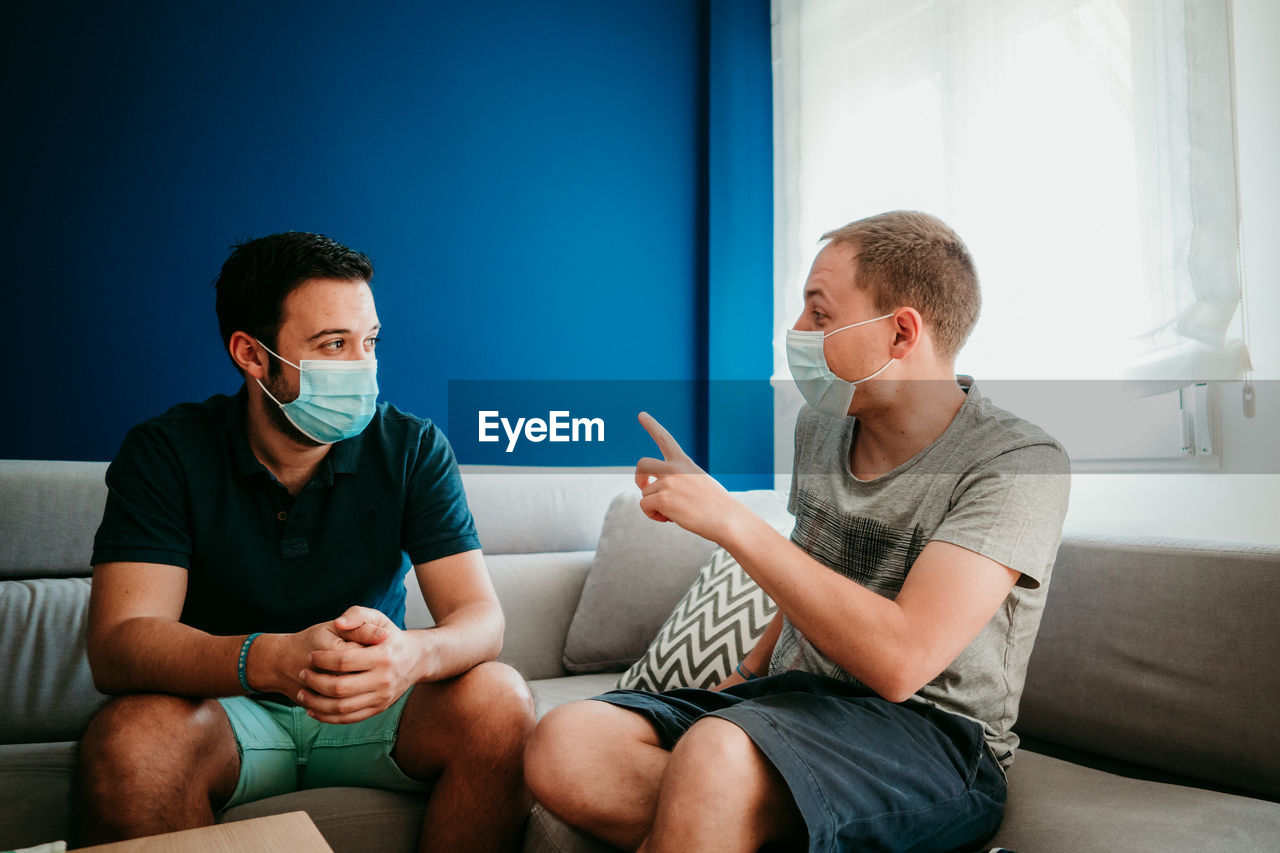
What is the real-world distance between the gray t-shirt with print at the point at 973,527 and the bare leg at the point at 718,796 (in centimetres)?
24

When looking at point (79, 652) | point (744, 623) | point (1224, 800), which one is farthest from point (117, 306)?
point (1224, 800)

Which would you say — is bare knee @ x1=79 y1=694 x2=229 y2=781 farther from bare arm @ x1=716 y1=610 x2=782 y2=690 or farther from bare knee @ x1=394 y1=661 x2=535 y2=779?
bare arm @ x1=716 y1=610 x2=782 y2=690

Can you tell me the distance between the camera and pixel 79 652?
165cm

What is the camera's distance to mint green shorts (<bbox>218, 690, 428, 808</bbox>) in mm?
1226

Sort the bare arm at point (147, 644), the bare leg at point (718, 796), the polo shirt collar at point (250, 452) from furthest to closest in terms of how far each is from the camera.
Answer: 1. the polo shirt collar at point (250, 452)
2. the bare arm at point (147, 644)
3. the bare leg at point (718, 796)

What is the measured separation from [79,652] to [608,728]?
1.23 metres

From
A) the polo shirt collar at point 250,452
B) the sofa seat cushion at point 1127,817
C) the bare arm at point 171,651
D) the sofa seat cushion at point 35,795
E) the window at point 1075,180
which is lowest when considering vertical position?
the sofa seat cushion at point 35,795

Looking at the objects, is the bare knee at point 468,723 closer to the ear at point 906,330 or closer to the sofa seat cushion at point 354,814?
the sofa seat cushion at point 354,814

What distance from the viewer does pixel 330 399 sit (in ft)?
4.41

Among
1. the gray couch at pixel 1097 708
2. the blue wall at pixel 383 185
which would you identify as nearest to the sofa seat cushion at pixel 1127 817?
the gray couch at pixel 1097 708

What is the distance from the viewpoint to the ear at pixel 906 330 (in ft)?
3.87

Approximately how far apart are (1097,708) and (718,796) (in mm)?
751

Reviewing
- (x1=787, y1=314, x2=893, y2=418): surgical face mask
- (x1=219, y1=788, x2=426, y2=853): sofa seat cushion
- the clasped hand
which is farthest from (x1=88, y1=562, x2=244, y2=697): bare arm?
(x1=787, y1=314, x2=893, y2=418): surgical face mask

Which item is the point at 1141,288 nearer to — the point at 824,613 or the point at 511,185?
the point at 824,613
